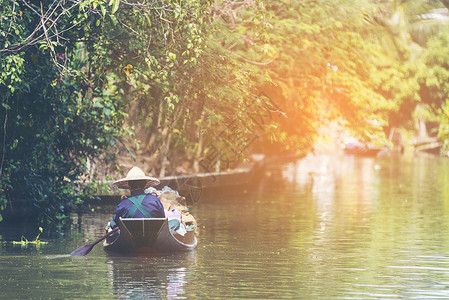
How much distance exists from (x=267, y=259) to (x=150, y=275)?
242 centimetres

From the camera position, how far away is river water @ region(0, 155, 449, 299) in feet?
38.2

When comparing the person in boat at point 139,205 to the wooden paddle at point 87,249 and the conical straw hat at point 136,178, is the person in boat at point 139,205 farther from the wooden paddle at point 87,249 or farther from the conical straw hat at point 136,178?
the wooden paddle at point 87,249

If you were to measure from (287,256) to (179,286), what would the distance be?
3.57 m

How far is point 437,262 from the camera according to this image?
569 inches

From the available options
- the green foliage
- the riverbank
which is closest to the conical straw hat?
the green foliage

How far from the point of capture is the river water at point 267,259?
1163 centimetres

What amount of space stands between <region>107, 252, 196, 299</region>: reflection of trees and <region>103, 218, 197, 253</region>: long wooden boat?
15 centimetres

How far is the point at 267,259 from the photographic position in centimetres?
1469

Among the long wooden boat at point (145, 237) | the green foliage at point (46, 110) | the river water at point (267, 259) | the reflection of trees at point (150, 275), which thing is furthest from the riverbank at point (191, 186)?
the reflection of trees at point (150, 275)

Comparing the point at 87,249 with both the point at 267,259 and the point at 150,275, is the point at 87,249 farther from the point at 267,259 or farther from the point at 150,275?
the point at 267,259

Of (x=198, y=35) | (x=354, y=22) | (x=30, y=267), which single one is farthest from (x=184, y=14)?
(x=354, y=22)

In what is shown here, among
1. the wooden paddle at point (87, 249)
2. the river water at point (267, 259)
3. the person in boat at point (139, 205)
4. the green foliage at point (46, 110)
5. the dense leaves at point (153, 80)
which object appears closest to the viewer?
the river water at point (267, 259)

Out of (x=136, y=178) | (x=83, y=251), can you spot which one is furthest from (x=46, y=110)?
(x=83, y=251)

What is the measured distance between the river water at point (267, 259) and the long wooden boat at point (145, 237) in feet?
0.73
